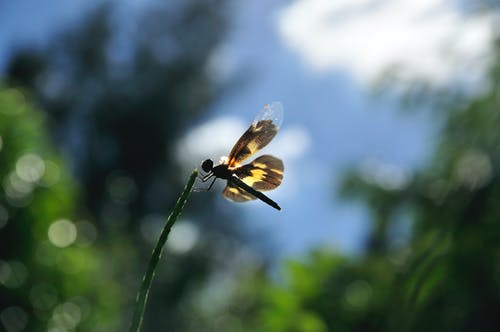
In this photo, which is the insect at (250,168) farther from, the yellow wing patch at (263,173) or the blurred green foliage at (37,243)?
the blurred green foliage at (37,243)

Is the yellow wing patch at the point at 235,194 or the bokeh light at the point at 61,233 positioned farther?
the bokeh light at the point at 61,233

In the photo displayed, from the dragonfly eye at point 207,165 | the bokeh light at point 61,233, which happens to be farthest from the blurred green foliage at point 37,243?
the dragonfly eye at point 207,165

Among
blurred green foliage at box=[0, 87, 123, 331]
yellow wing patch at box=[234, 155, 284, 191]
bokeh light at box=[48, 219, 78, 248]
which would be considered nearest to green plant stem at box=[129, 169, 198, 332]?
yellow wing patch at box=[234, 155, 284, 191]

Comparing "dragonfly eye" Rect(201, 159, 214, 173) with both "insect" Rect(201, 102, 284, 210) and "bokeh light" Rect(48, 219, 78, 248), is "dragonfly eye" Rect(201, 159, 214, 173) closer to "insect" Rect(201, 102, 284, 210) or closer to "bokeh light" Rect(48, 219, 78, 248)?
"insect" Rect(201, 102, 284, 210)

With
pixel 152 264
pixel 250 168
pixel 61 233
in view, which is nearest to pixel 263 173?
pixel 250 168

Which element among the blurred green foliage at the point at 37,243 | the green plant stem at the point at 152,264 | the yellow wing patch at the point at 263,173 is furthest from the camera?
the blurred green foliage at the point at 37,243

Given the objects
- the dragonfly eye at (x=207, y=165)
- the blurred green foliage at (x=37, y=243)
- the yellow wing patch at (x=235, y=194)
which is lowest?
the blurred green foliage at (x=37, y=243)
